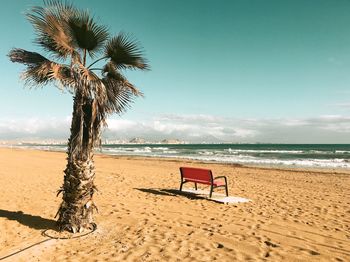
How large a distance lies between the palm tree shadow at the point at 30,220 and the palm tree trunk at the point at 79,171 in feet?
2.14

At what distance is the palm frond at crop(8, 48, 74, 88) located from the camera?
5.91 metres

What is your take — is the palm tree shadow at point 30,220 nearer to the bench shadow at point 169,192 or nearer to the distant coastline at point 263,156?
the distant coastline at point 263,156

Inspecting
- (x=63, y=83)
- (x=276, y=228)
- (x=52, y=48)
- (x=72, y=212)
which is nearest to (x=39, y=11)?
(x=52, y=48)

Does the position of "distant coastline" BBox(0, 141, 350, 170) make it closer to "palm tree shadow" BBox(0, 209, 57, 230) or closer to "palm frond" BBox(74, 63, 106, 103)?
"palm frond" BBox(74, 63, 106, 103)

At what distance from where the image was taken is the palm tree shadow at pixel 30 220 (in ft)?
22.7

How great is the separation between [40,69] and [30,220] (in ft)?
11.9

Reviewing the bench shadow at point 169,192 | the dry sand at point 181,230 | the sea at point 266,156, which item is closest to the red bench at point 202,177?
the bench shadow at point 169,192

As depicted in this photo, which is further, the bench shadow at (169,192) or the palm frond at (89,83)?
the bench shadow at (169,192)

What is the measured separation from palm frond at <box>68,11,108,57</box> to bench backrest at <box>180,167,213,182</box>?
539cm

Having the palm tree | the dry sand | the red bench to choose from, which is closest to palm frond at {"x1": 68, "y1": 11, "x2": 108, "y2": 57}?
the palm tree

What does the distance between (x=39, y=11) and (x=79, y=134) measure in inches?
95.6

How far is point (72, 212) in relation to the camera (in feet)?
21.0

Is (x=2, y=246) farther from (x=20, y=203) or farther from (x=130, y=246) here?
(x=20, y=203)

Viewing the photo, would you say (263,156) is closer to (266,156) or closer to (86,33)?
(266,156)
